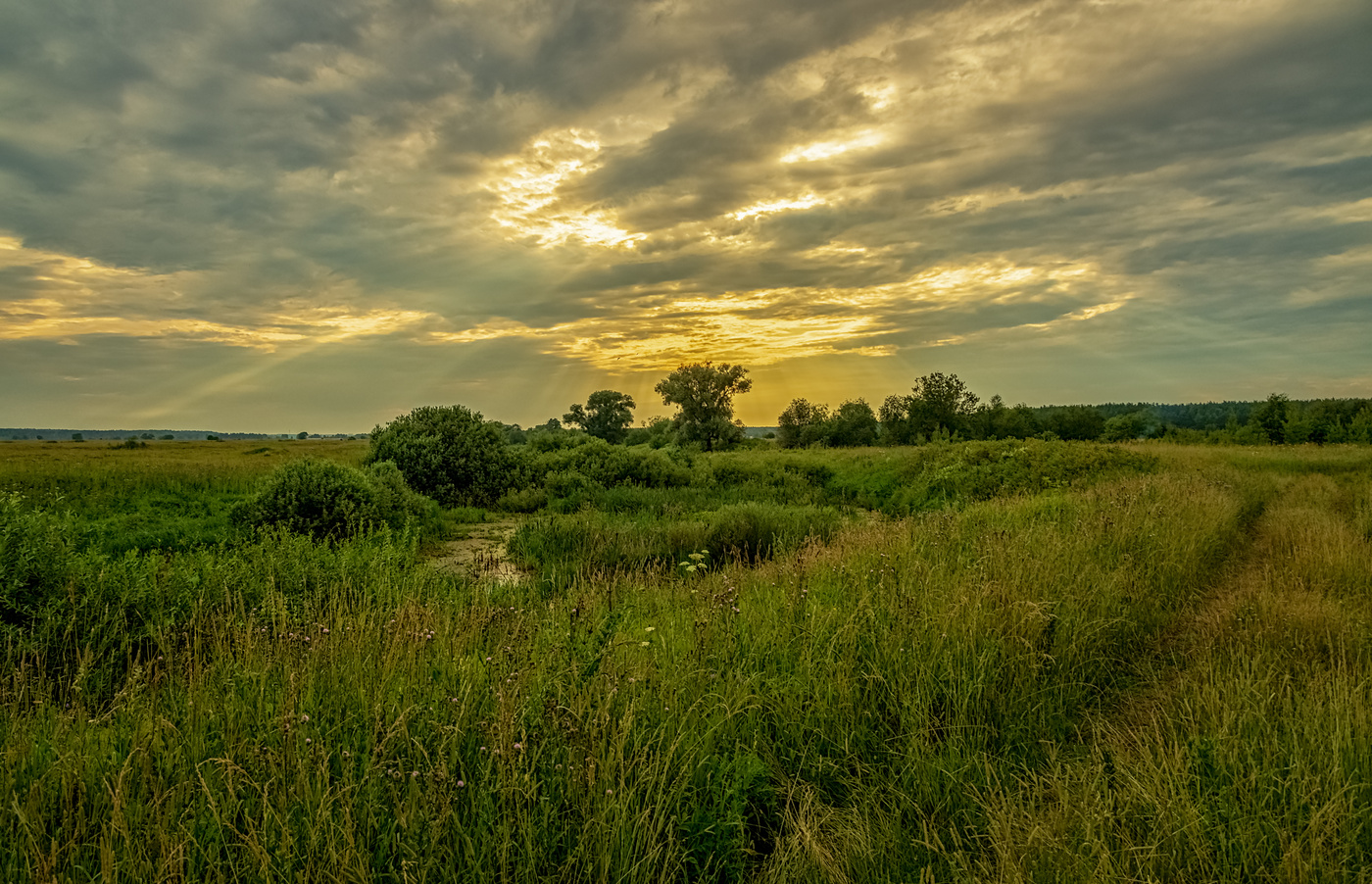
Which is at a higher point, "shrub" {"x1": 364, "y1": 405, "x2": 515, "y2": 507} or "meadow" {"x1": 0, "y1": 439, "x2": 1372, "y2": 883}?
"shrub" {"x1": 364, "y1": 405, "x2": 515, "y2": 507}

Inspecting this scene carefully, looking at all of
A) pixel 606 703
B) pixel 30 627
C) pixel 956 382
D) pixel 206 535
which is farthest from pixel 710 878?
pixel 956 382

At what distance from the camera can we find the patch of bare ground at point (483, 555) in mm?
10836

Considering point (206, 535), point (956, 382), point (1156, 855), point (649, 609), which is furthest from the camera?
point (956, 382)

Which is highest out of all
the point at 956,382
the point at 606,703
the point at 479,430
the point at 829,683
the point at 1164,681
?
the point at 956,382

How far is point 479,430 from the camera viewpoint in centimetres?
2084

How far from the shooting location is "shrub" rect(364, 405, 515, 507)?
64.0ft

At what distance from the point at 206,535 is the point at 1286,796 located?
15093 mm

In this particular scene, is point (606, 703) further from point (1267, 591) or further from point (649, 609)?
point (1267, 591)

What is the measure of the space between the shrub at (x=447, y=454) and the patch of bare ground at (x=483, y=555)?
284 cm

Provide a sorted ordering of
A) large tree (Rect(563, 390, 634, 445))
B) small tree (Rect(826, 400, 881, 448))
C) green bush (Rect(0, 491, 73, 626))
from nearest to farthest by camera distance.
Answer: green bush (Rect(0, 491, 73, 626)), large tree (Rect(563, 390, 634, 445)), small tree (Rect(826, 400, 881, 448))

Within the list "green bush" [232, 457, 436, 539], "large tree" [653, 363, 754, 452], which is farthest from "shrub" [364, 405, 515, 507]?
"large tree" [653, 363, 754, 452]

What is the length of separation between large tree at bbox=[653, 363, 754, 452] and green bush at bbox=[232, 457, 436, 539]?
3489cm

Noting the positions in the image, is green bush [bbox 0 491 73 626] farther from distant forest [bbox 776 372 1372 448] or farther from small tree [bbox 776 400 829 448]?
small tree [bbox 776 400 829 448]

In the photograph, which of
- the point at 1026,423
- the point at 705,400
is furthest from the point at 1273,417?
the point at 705,400
